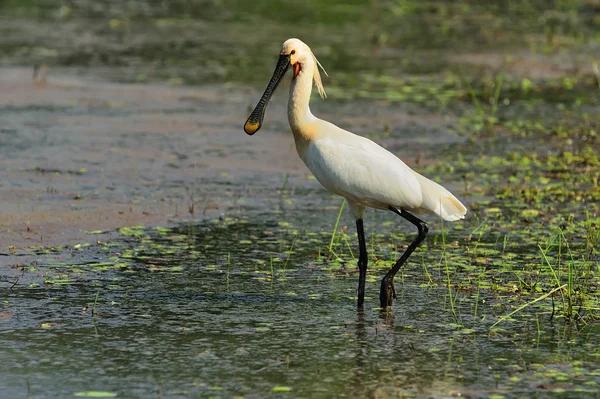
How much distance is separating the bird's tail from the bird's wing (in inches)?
2.6

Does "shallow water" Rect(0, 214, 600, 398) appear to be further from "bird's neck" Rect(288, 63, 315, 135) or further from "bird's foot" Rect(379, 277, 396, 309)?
"bird's neck" Rect(288, 63, 315, 135)

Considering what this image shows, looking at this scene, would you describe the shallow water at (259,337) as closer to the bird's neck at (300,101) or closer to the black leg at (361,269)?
the black leg at (361,269)

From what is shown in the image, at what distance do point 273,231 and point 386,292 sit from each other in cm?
218

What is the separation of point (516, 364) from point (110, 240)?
363cm

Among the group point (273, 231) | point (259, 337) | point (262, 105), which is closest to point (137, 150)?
point (273, 231)

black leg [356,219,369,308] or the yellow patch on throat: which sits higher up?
the yellow patch on throat

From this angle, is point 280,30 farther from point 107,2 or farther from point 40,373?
point 40,373

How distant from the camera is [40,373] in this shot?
232 inches

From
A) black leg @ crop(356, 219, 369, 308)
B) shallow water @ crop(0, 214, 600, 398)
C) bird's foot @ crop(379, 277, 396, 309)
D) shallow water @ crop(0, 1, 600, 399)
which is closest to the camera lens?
shallow water @ crop(0, 214, 600, 398)

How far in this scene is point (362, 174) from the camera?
723cm

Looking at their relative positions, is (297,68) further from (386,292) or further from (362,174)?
(386,292)

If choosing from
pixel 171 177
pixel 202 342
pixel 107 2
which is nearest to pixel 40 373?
pixel 202 342

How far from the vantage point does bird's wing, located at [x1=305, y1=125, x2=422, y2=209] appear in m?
7.22

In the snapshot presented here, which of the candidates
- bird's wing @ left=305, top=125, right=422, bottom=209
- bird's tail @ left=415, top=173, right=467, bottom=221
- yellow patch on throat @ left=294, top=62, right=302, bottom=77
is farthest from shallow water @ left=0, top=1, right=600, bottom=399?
yellow patch on throat @ left=294, top=62, right=302, bottom=77
